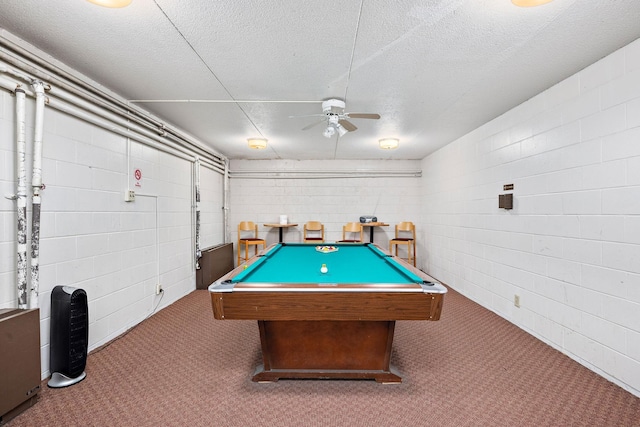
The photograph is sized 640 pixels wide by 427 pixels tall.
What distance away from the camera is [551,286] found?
257cm

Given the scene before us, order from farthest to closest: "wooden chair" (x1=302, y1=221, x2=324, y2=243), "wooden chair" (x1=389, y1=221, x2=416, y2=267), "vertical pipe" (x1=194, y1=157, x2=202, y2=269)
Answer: "wooden chair" (x1=302, y1=221, x2=324, y2=243) < "wooden chair" (x1=389, y1=221, x2=416, y2=267) < "vertical pipe" (x1=194, y1=157, x2=202, y2=269)

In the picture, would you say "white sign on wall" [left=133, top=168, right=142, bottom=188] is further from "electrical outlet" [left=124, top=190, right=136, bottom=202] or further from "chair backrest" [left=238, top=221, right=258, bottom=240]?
→ "chair backrest" [left=238, top=221, right=258, bottom=240]

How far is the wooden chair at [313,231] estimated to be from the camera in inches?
226

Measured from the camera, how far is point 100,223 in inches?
101

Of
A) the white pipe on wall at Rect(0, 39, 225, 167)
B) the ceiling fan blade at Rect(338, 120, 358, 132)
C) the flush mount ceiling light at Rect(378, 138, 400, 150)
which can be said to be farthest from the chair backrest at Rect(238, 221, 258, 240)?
the ceiling fan blade at Rect(338, 120, 358, 132)

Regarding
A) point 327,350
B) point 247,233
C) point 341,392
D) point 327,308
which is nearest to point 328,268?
point 327,350

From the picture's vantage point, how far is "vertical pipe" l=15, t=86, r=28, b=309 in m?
1.85

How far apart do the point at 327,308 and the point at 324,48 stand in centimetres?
169

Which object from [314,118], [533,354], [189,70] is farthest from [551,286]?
[189,70]

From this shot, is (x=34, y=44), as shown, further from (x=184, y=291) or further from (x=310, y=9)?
(x=184, y=291)

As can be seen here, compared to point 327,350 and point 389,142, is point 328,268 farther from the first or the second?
point 389,142

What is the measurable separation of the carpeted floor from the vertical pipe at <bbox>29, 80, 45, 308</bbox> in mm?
709

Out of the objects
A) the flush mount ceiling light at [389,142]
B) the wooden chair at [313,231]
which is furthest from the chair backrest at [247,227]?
the flush mount ceiling light at [389,142]

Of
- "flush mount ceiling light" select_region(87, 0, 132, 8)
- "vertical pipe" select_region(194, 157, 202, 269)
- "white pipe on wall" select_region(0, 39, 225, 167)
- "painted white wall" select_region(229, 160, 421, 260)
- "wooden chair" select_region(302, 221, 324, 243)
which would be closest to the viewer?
"flush mount ceiling light" select_region(87, 0, 132, 8)
